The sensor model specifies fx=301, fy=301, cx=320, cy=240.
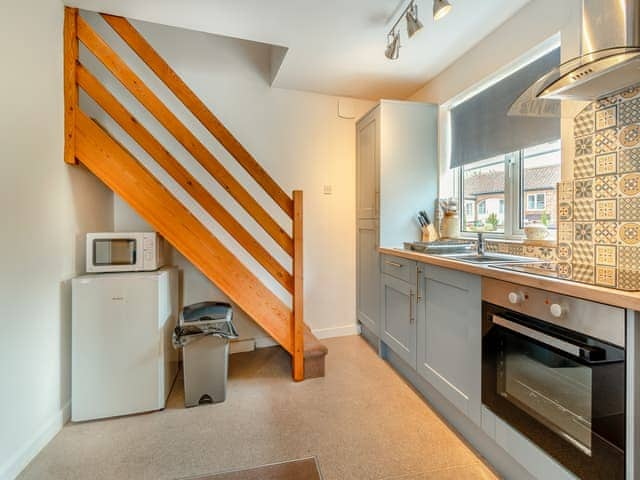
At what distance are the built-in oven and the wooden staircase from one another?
1.30m

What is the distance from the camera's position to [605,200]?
3.85 feet

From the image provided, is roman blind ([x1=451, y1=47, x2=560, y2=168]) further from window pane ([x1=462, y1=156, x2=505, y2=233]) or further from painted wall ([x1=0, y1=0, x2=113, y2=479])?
painted wall ([x1=0, y1=0, x2=113, y2=479])

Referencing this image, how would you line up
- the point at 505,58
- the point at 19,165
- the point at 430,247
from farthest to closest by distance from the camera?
the point at 430,247 → the point at 505,58 → the point at 19,165

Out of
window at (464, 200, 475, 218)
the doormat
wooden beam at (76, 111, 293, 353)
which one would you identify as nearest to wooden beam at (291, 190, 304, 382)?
wooden beam at (76, 111, 293, 353)

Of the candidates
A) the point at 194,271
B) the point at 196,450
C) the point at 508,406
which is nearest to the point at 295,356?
the point at 196,450

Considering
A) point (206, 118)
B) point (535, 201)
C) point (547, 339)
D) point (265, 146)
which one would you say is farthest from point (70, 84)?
point (535, 201)

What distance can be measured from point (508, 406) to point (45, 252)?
2.51m

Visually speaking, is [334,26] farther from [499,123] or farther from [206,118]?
[499,123]

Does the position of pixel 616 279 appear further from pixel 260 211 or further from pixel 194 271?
pixel 194 271

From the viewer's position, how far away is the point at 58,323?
180 cm

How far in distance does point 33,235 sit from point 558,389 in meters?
2.56

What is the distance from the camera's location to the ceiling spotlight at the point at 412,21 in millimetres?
1752

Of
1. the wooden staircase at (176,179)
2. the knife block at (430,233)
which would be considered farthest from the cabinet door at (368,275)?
the wooden staircase at (176,179)

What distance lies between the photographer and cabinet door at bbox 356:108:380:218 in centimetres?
278
